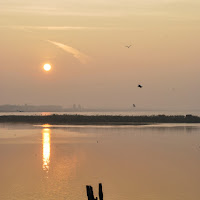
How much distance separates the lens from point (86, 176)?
4400 centimetres

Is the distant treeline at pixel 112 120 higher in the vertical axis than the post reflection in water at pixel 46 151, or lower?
higher

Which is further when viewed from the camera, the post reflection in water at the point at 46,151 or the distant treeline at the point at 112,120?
the distant treeline at the point at 112,120

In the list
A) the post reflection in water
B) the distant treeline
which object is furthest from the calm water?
the distant treeline

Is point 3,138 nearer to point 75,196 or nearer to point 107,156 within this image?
point 107,156

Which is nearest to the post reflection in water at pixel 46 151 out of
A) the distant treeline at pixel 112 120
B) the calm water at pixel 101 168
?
the calm water at pixel 101 168

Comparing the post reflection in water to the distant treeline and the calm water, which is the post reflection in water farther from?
the distant treeline

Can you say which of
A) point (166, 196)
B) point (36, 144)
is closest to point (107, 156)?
point (36, 144)

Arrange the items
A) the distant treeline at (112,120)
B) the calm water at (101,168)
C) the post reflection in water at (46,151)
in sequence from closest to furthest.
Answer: the calm water at (101,168)
the post reflection in water at (46,151)
the distant treeline at (112,120)

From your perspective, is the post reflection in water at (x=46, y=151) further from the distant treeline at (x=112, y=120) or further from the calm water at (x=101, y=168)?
the distant treeline at (x=112, y=120)

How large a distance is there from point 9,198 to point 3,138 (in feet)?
158

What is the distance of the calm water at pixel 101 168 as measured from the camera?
3683 centimetres

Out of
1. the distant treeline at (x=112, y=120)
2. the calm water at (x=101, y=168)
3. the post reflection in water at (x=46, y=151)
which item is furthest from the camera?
the distant treeline at (x=112, y=120)

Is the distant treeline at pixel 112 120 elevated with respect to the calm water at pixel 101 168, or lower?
Result: elevated

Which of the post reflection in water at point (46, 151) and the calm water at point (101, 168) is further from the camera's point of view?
the post reflection in water at point (46, 151)
